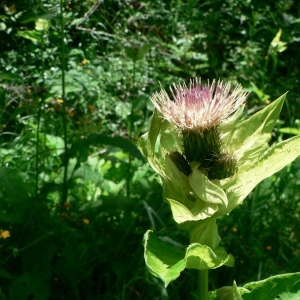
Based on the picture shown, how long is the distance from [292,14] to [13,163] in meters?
2.59

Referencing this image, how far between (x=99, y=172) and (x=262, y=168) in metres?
1.90

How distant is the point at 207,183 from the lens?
115 centimetres

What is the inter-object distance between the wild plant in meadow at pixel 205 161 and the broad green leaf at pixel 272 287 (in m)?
0.04

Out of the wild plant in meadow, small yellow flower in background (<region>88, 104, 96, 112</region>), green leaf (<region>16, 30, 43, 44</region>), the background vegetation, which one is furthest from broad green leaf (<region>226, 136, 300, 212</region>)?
small yellow flower in background (<region>88, 104, 96, 112</region>)

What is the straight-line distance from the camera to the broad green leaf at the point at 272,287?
1.33 m

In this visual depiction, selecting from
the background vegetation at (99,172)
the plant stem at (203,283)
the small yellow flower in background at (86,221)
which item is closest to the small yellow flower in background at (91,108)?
the background vegetation at (99,172)

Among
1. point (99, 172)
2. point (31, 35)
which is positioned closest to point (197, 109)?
point (31, 35)

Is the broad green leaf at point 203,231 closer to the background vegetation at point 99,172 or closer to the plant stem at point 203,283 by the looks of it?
the plant stem at point 203,283

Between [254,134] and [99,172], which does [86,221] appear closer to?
[99,172]

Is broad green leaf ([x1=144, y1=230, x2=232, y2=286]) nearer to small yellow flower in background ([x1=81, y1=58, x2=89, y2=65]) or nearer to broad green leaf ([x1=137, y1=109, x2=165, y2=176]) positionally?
broad green leaf ([x1=137, y1=109, x2=165, y2=176])

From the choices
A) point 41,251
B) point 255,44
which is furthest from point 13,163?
point 255,44

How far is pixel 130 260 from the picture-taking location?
2.22 meters

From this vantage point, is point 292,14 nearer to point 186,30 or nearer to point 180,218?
point 186,30

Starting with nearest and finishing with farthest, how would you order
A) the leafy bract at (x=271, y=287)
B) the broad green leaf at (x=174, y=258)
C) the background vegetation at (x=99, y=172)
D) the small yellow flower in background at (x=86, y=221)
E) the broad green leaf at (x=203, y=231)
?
1. the broad green leaf at (x=174, y=258)
2. the broad green leaf at (x=203, y=231)
3. the leafy bract at (x=271, y=287)
4. the background vegetation at (x=99, y=172)
5. the small yellow flower in background at (x=86, y=221)
